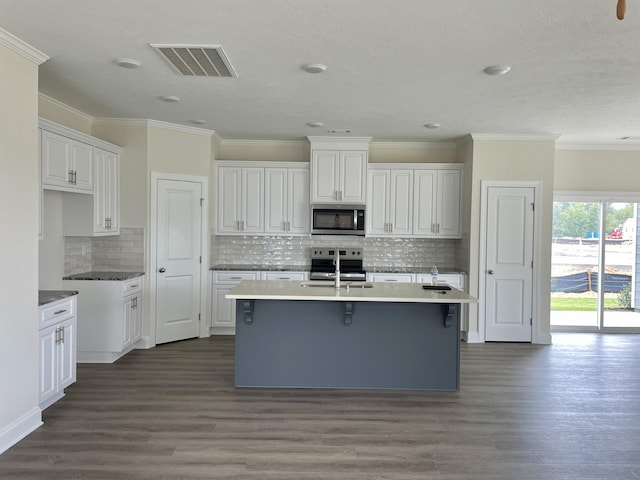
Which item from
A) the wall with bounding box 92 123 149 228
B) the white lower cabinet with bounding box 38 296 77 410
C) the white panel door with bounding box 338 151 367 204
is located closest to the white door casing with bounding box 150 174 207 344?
the wall with bounding box 92 123 149 228

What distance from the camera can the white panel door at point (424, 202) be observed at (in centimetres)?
640

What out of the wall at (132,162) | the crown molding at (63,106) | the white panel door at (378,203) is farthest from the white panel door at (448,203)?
the crown molding at (63,106)

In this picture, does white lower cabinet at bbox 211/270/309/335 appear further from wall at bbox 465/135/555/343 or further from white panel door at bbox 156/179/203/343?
wall at bbox 465/135/555/343

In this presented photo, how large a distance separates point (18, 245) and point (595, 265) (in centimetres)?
707

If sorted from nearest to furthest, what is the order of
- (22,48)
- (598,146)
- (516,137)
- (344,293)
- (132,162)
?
(22,48)
(344,293)
(132,162)
(516,137)
(598,146)

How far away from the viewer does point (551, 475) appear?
9.18ft

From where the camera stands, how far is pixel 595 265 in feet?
22.1

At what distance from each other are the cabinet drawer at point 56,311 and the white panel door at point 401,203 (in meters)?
4.08

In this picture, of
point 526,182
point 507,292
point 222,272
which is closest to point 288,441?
point 222,272

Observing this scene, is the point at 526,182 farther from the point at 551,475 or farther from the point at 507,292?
the point at 551,475

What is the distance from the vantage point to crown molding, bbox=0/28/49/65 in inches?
117

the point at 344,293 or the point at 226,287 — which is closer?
the point at 344,293

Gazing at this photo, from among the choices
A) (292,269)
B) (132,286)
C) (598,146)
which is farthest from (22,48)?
(598,146)

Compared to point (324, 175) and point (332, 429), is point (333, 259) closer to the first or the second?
point (324, 175)
